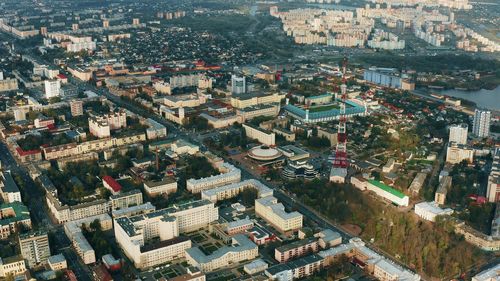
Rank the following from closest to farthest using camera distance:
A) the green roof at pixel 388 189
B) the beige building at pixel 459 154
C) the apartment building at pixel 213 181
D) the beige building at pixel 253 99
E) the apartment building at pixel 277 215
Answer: the apartment building at pixel 277 215 → the green roof at pixel 388 189 → the apartment building at pixel 213 181 → the beige building at pixel 459 154 → the beige building at pixel 253 99

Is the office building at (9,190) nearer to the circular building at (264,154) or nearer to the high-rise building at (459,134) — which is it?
the circular building at (264,154)

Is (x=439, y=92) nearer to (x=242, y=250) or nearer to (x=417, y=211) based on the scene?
(x=417, y=211)

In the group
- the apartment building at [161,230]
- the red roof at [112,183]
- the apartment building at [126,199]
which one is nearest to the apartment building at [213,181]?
the apartment building at [126,199]

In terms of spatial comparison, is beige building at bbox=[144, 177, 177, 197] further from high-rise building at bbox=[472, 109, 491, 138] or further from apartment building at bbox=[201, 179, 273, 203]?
high-rise building at bbox=[472, 109, 491, 138]

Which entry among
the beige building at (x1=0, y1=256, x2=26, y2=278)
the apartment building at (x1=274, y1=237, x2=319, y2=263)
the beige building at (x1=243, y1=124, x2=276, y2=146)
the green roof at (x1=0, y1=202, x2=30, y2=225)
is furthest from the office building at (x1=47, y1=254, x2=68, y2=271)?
the beige building at (x1=243, y1=124, x2=276, y2=146)

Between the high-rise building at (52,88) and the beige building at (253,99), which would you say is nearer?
the beige building at (253,99)

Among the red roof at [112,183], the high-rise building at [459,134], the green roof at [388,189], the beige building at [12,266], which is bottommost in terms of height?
the beige building at [12,266]
